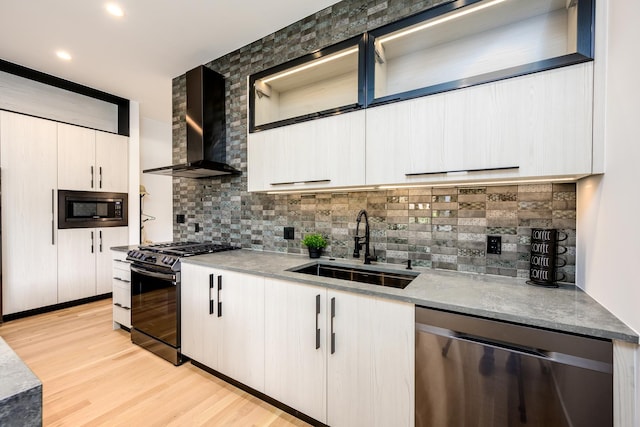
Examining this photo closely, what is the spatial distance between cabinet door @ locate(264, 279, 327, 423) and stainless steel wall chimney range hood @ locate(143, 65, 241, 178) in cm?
142

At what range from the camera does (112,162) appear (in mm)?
3779

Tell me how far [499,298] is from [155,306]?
2483 mm

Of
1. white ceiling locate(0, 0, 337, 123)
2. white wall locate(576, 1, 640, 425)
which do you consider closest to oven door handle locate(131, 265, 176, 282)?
white ceiling locate(0, 0, 337, 123)

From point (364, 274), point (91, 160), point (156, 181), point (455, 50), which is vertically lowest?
point (364, 274)

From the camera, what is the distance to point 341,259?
212 cm

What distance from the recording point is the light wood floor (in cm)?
166

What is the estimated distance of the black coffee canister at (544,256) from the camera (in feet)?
4.47

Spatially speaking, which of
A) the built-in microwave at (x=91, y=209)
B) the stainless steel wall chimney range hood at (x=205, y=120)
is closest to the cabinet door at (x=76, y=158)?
the built-in microwave at (x=91, y=209)

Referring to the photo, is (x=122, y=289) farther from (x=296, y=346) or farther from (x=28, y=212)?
(x=296, y=346)

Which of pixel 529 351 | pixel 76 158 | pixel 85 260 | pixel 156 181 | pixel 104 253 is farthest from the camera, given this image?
pixel 156 181

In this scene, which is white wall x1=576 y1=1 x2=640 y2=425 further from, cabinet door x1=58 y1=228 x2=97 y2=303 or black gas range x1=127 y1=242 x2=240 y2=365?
cabinet door x1=58 y1=228 x2=97 y2=303

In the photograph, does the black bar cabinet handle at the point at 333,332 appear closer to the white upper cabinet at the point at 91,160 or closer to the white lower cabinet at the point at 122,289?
the white lower cabinet at the point at 122,289

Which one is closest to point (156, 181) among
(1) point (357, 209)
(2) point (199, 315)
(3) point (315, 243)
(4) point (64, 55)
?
(4) point (64, 55)

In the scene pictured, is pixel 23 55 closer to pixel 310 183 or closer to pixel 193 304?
pixel 193 304
